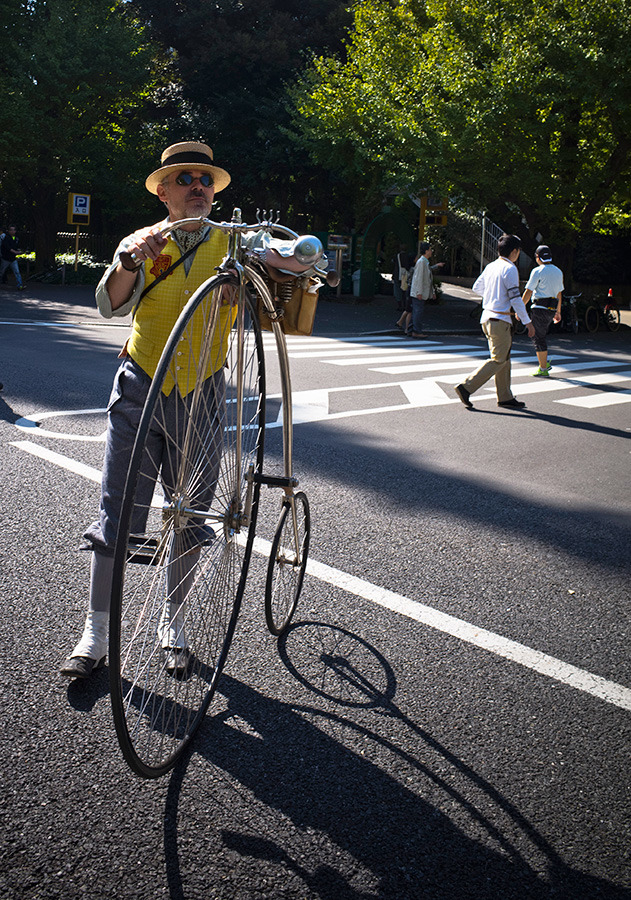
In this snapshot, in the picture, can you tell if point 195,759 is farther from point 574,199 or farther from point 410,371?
point 574,199

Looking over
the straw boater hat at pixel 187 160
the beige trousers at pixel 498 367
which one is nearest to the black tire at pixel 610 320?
the beige trousers at pixel 498 367

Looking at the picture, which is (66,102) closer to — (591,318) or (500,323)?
(591,318)

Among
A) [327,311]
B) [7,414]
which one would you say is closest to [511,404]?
→ [7,414]

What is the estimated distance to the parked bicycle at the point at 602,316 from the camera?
2331 centimetres

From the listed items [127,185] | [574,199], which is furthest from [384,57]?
[127,185]

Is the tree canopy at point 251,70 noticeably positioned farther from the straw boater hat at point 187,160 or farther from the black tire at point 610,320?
the straw boater hat at point 187,160

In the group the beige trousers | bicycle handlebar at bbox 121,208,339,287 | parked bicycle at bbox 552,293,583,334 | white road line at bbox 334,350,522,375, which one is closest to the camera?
bicycle handlebar at bbox 121,208,339,287

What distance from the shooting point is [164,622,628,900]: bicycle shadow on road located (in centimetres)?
225

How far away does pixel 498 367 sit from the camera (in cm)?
998

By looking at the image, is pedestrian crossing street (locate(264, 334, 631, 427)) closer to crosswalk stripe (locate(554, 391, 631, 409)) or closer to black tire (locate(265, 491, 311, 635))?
crosswalk stripe (locate(554, 391, 631, 409))

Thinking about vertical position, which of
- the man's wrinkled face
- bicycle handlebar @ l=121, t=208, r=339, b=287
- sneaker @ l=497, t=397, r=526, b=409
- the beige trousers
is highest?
the man's wrinkled face

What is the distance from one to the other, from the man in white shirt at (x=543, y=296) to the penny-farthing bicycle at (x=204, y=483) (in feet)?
35.1

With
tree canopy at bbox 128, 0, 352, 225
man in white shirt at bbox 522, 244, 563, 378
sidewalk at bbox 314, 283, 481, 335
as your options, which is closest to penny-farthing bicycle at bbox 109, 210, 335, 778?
man in white shirt at bbox 522, 244, 563, 378

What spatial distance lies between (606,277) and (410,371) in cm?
2239
